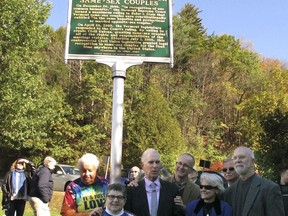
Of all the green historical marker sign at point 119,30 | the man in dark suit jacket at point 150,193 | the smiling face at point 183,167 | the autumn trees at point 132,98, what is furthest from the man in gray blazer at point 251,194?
the autumn trees at point 132,98

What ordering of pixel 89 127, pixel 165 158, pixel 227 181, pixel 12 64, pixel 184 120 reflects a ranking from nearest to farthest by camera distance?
pixel 227 181
pixel 12 64
pixel 165 158
pixel 89 127
pixel 184 120

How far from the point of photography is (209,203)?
470 centimetres

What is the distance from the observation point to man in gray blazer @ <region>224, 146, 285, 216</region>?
4473 millimetres

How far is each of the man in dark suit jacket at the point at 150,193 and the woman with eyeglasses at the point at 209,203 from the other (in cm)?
22

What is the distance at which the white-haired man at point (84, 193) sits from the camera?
4.75 metres

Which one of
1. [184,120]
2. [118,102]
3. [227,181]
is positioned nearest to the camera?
[227,181]

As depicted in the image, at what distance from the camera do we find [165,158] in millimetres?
33531

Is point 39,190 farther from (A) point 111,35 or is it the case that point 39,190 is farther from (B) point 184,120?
(B) point 184,120

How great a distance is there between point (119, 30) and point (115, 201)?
3.98m

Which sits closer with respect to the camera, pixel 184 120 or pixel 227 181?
pixel 227 181

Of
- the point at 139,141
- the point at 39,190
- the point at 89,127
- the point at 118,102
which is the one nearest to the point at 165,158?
the point at 139,141

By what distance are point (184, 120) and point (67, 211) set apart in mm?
38265

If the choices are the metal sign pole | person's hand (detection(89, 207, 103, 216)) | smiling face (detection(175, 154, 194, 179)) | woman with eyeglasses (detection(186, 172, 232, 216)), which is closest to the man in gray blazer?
woman with eyeglasses (detection(186, 172, 232, 216))

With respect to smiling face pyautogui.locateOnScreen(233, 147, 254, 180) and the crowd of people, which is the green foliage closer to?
the crowd of people
